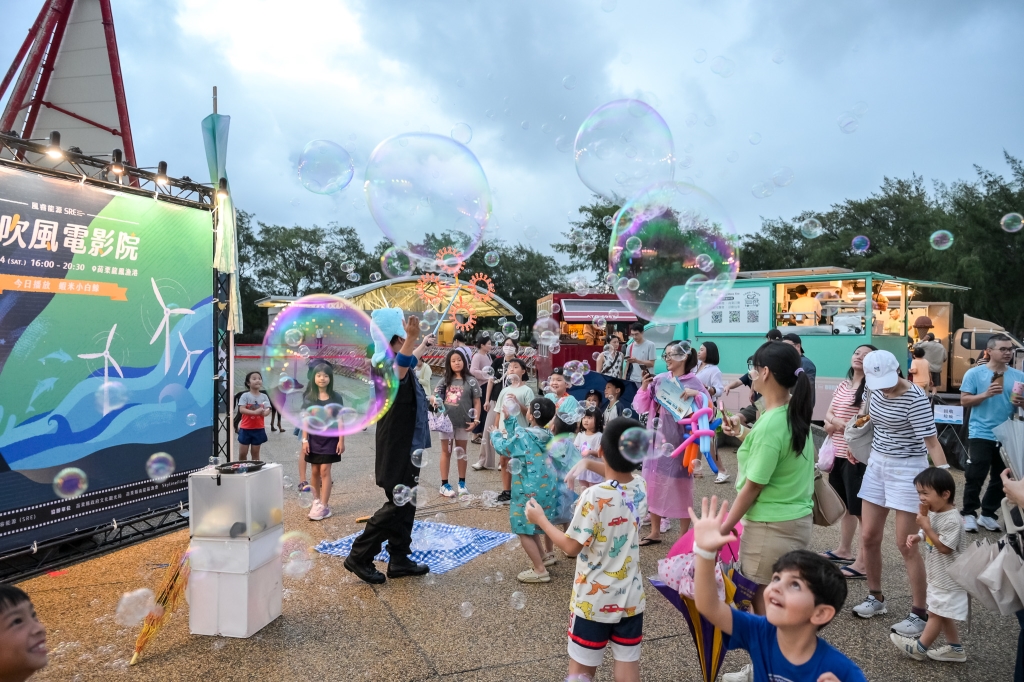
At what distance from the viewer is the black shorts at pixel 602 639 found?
7.93ft

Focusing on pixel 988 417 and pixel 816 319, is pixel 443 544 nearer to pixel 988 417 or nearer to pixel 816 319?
pixel 988 417

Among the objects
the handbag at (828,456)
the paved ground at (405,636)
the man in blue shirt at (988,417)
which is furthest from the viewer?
the man in blue shirt at (988,417)

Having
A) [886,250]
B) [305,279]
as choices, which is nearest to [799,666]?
[886,250]

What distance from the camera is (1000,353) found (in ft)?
17.6

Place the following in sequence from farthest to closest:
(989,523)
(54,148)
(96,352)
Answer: (989,523) → (96,352) → (54,148)

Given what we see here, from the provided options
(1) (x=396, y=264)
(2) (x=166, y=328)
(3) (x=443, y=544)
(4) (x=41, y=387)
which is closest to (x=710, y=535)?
(3) (x=443, y=544)

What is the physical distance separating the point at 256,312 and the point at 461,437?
33573 mm

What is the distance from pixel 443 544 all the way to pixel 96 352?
3.22m

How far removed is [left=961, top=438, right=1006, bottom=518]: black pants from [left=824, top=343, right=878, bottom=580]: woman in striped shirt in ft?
6.51

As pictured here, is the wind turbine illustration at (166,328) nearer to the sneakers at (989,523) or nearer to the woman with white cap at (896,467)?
the woman with white cap at (896,467)

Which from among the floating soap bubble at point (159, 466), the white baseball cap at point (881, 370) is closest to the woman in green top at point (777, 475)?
the white baseball cap at point (881, 370)

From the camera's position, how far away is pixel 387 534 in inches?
172

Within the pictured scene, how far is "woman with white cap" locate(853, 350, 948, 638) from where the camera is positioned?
11.1 ft

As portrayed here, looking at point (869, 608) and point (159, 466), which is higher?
point (159, 466)
